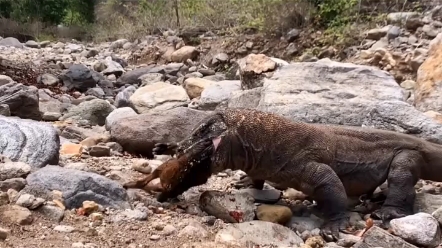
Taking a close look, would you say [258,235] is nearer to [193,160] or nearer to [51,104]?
[193,160]

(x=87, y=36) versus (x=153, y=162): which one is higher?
(x=153, y=162)

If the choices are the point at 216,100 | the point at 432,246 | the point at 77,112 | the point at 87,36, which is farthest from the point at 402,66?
the point at 87,36

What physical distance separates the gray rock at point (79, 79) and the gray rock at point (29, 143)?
5909 millimetres

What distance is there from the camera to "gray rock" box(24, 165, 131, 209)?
4344 mm

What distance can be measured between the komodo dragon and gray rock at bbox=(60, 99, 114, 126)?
3151mm

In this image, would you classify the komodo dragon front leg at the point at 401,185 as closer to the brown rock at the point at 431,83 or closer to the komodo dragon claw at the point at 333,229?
the komodo dragon claw at the point at 333,229

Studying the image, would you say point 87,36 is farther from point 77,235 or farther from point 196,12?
point 77,235

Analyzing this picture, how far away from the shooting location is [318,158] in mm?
4918

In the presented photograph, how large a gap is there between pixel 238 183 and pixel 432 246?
1.79 m

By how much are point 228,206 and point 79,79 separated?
24.0 ft

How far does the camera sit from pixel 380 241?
405 cm

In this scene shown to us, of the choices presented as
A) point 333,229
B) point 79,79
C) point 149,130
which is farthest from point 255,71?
point 333,229

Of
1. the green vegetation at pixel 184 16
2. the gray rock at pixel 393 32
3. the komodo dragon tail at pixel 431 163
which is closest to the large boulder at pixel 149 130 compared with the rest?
the komodo dragon tail at pixel 431 163

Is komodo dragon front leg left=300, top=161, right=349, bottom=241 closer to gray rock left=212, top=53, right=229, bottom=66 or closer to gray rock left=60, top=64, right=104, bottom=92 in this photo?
gray rock left=60, top=64, right=104, bottom=92
